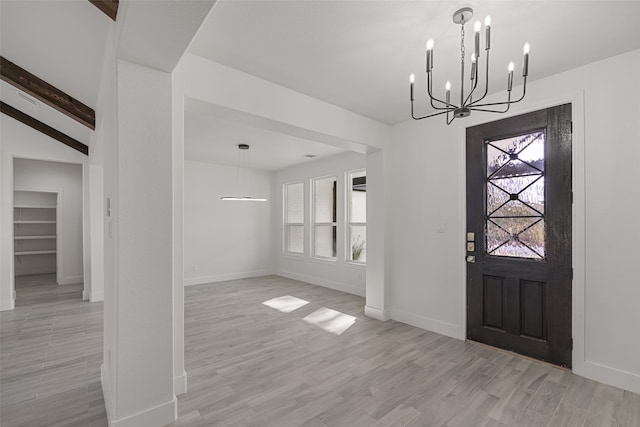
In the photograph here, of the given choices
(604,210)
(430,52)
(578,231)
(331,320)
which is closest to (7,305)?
(331,320)

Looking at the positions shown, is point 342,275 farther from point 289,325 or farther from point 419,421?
point 419,421

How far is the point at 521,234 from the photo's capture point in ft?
10.0

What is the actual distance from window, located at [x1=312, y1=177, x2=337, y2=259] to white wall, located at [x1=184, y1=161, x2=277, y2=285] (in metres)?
1.54

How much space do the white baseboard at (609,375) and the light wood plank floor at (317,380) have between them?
7 cm

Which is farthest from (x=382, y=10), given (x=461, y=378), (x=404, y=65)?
(x=461, y=378)

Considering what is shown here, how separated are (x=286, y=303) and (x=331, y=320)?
3.70 feet

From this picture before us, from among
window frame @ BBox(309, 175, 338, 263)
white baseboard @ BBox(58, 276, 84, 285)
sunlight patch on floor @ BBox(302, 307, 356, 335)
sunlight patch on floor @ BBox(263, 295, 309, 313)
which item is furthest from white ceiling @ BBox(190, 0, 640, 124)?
white baseboard @ BBox(58, 276, 84, 285)

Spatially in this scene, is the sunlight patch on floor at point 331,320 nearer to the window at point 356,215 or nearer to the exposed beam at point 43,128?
the window at point 356,215

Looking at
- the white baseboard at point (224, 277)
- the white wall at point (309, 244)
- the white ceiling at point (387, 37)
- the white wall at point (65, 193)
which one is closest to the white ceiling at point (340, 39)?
the white ceiling at point (387, 37)

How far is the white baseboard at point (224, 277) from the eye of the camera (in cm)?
656

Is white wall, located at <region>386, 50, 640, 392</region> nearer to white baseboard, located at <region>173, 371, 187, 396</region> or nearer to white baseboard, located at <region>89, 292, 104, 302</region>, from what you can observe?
white baseboard, located at <region>173, 371, 187, 396</region>

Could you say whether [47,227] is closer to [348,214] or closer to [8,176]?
[8,176]

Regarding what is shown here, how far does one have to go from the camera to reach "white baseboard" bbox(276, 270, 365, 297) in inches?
223

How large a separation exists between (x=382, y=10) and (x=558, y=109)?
6.71 feet
